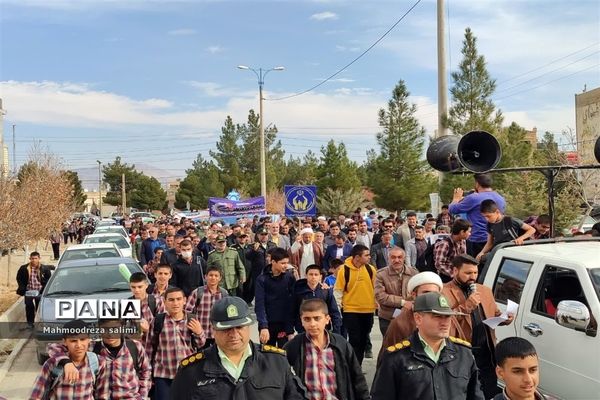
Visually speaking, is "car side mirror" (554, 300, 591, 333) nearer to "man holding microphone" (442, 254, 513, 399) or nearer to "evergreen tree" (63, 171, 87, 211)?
"man holding microphone" (442, 254, 513, 399)

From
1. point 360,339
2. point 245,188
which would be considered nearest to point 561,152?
point 360,339

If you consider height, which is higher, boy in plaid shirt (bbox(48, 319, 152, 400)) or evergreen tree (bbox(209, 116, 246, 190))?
evergreen tree (bbox(209, 116, 246, 190))

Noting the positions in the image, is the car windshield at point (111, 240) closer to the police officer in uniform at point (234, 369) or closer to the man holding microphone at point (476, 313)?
the man holding microphone at point (476, 313)

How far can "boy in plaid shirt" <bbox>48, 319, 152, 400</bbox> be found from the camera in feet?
14.7

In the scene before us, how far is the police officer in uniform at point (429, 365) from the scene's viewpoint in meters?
3.14

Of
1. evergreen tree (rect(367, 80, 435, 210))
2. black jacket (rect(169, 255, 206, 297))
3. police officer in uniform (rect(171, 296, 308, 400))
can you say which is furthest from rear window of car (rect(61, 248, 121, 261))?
evergreen tree (rect(367, 80, 435, 210))

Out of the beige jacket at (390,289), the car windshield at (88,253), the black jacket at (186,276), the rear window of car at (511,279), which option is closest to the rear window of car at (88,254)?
the car windshield at (88,253)

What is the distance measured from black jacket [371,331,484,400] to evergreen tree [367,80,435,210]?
4237 centimetres

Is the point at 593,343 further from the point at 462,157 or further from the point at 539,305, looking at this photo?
the point at 462,157

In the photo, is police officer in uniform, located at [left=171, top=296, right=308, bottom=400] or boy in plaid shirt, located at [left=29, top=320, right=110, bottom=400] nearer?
police officer in uniform, located at [left=171, top=296, right=308, bottom=400]

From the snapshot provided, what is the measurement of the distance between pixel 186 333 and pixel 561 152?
852 inches

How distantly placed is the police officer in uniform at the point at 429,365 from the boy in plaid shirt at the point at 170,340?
250 centimetres

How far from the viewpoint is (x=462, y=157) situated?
6.40 meters

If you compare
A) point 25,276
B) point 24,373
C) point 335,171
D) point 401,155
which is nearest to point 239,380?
point 24,373
